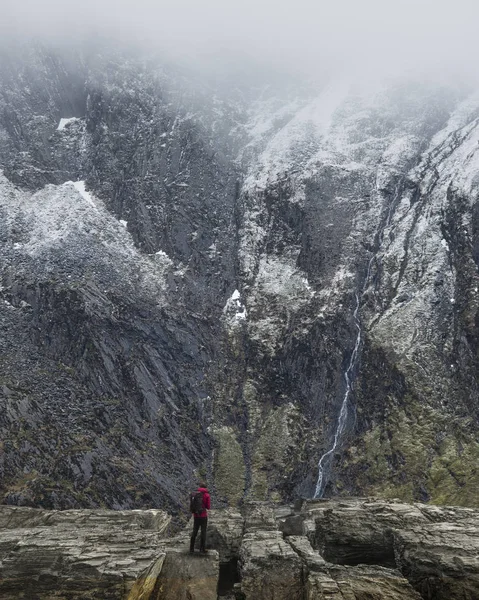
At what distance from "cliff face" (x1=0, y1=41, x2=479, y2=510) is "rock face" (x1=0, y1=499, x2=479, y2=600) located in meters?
22.0

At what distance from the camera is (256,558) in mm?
22859

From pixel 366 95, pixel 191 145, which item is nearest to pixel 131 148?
pixel 191 145

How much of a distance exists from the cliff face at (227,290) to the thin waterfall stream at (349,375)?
0.22 meters

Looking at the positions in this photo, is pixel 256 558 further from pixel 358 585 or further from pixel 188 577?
pixel 358 585

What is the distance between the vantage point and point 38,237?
2896 inches

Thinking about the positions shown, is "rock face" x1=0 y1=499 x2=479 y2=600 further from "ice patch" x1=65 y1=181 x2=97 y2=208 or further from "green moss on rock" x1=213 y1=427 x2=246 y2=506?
"ice patch" x1=65 y1=181 x2=97 y2=208

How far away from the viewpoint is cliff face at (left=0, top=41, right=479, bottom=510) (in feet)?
183

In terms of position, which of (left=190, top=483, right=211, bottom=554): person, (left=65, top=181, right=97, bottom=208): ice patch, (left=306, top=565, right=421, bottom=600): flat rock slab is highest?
(left=65, top=181, right=97, bottom=208): ice patch

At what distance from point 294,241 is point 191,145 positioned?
29316mm

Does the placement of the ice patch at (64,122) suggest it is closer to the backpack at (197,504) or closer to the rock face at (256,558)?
A: the rock face at (256,558)

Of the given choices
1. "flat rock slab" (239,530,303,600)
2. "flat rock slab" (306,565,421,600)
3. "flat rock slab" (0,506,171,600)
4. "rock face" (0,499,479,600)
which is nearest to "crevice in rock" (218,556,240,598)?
"rock face" (0,499,479,600)

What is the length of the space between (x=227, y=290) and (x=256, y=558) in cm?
5686

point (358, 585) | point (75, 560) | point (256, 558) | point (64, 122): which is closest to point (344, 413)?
point (256, 558)

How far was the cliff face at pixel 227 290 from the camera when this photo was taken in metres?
55.7
